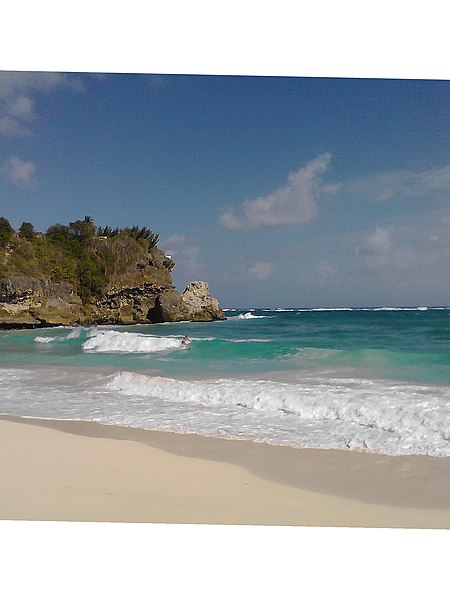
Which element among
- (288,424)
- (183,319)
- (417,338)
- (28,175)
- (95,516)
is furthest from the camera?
(183,319)

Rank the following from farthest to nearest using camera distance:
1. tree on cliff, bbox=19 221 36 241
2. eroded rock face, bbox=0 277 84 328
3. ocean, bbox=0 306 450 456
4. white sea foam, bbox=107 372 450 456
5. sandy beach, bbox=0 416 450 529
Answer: eroded rock face, bbox=0 277 84 328
tree on cliff, bbox=19 221 36 241
ocean, bbox=0 306 450 456
white sea foam, bbox=107 372 450 456
sandy beach, bbox=0 416 450 529

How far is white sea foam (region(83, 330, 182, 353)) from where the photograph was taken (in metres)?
5.67

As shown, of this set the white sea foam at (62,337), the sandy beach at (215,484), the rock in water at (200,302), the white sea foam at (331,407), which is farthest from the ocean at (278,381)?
the white sea foam at (62,337)

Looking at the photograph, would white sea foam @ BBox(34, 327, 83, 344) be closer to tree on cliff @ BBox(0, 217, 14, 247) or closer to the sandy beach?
tree on cliff @ BBox(0, 217, 14, 247)

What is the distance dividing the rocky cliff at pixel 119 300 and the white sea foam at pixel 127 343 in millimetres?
215

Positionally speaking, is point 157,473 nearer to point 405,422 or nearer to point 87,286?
point 405,422

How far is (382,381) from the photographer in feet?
12.2

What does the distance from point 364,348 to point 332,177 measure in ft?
6.04

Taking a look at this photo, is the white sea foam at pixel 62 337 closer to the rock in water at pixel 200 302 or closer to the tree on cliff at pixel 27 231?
the rock in water at pixel 200 302

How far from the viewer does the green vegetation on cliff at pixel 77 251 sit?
3414 mm

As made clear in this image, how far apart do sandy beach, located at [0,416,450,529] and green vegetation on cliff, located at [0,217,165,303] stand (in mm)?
1400

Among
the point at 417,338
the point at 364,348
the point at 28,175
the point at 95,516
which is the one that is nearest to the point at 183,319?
the point at 364,348

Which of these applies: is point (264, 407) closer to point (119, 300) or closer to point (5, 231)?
point (5, 231)

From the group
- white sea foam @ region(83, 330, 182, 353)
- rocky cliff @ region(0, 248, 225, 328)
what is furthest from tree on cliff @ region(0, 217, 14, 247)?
white sea foam @ region(83, 330, 182, 353)
